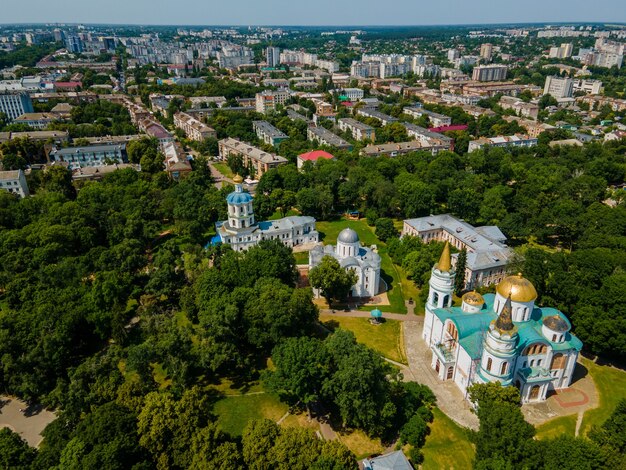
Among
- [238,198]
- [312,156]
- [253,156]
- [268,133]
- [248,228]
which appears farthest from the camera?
[268,133]

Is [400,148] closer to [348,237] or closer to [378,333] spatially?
[348,237]

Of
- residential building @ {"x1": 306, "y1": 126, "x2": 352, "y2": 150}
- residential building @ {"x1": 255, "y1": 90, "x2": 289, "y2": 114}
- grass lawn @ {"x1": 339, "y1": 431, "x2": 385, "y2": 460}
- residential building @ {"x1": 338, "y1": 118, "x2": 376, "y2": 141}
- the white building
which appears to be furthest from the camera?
residential building @ {"x1": 255, "y1": 90, "x2": 289, "y2": 114}

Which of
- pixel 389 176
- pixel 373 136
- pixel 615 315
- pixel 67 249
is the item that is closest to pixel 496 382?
pixel 615 315

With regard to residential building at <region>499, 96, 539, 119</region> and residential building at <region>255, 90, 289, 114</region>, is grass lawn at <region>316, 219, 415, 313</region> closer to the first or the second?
residential building at <region>255, 90, 289, 114</region>

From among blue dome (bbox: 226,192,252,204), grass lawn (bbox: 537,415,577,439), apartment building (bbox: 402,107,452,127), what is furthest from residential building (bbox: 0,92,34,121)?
grass lawn (bbox: 537,415,577,439)

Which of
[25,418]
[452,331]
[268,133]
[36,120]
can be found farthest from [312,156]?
[36,120]

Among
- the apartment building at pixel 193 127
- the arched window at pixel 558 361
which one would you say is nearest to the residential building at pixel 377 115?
the apartment building at pixel 193 127

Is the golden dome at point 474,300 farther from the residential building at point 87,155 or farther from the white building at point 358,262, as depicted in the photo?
the residential building at point 87,155
